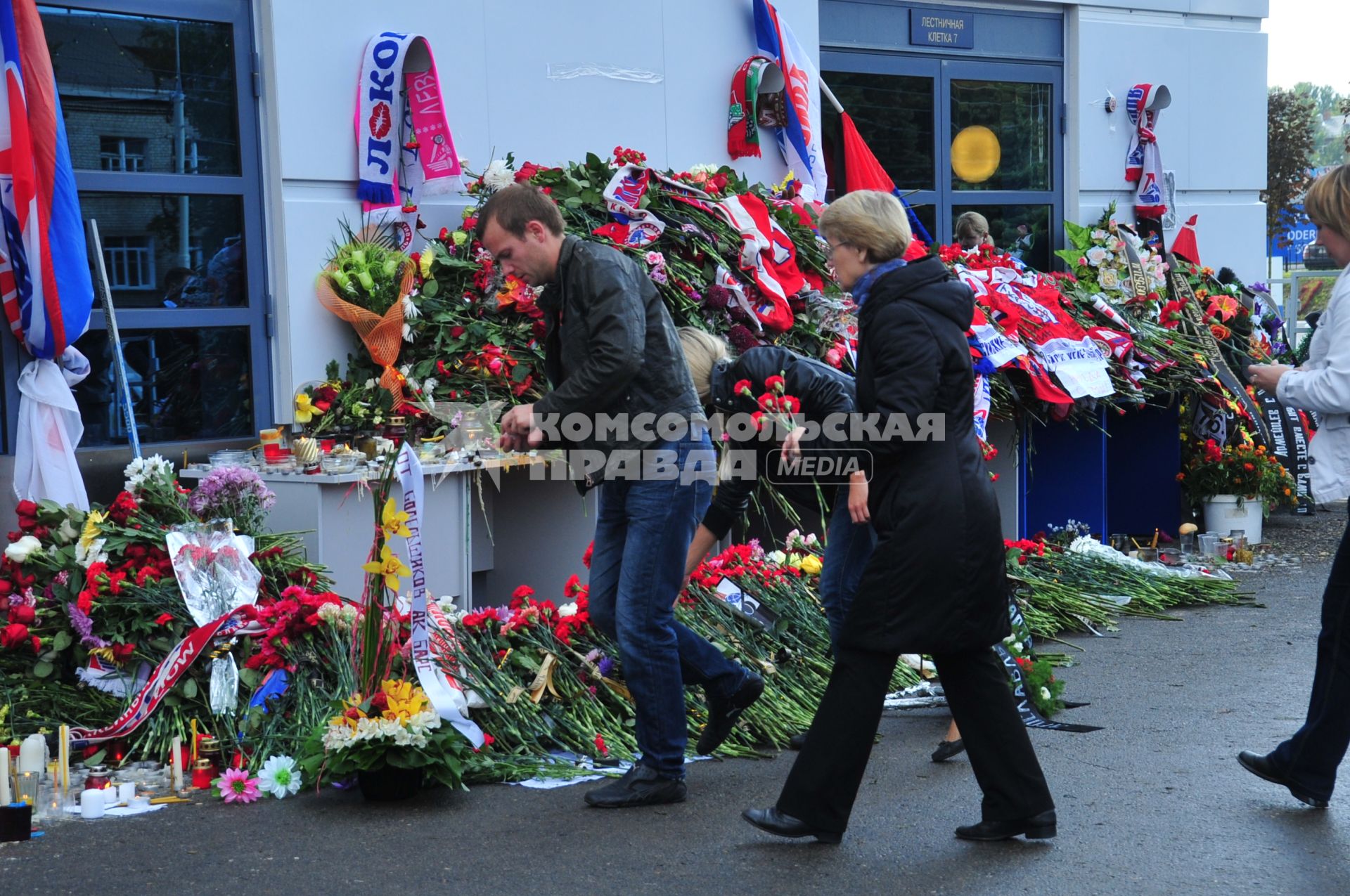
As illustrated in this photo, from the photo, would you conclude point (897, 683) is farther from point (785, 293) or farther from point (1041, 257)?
point (1041, 257)

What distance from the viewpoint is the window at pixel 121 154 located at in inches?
283

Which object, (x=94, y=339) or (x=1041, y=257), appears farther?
(x=1041, y=257)

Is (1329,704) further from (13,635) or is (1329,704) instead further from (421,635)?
(13,635)

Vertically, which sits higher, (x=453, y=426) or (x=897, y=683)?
(x=453, y=426)

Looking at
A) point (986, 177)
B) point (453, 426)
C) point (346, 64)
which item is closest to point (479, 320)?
point (453, 426)

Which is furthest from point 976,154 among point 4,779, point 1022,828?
point 4,779

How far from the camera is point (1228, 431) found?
1083 cm

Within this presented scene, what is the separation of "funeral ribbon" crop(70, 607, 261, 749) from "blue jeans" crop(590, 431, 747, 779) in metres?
1.55

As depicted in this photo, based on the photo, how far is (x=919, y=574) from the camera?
3990 millimetres

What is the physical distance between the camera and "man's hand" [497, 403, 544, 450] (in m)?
4.33

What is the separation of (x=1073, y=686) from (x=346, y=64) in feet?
16.3

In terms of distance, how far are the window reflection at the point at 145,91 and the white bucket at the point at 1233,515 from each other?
7.14 m

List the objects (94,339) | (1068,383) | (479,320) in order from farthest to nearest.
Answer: (1068,383)
(479,320)
(94,339)

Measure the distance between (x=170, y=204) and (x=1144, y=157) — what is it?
859 centimetres
